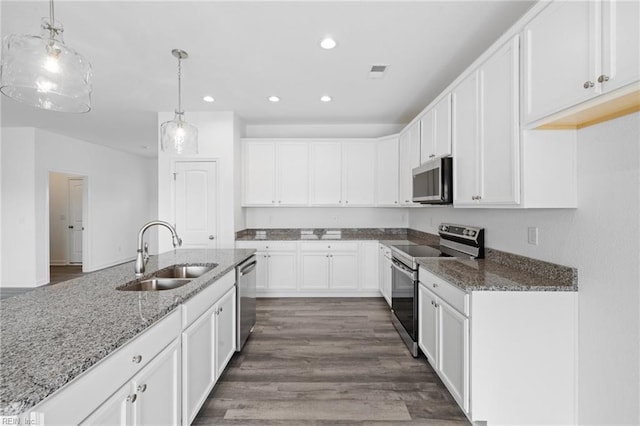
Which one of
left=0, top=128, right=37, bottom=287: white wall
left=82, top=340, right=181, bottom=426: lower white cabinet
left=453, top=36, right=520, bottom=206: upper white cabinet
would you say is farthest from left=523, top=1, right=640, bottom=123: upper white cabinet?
left=0, top=128, right=37, bottom=287: white wall

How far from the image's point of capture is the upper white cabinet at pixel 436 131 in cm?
272

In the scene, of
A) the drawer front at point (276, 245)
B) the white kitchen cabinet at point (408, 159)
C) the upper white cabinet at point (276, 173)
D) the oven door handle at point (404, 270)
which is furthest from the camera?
the upper white cabinet at point (276, 173)

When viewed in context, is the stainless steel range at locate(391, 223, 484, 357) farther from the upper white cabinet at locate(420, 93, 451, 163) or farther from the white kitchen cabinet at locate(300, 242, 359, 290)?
the white kitchen cabinet at locate(300, 242, 359, 290)

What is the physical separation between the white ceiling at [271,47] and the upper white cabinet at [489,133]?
48cm

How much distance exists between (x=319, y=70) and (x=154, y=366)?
9.22ft

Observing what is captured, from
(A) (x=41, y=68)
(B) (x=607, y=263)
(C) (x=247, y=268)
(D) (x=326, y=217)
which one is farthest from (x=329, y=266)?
(A) (x=41, y=68)

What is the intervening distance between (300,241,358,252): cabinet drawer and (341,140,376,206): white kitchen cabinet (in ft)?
2.24

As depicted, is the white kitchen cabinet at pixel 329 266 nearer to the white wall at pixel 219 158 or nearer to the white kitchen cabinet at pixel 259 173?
the white kitchen cabinet at pixel 259 173

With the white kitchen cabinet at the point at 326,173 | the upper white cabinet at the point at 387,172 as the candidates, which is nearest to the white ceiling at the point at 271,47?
the upper white cabinet at the point at 387,172

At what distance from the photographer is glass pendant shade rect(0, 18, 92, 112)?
58.1 inches

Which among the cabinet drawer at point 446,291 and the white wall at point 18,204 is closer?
the cabinet drawer at point 446,291

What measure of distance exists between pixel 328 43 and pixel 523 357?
2.63 m

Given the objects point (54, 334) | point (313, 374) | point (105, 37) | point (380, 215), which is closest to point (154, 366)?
point (54, 334)

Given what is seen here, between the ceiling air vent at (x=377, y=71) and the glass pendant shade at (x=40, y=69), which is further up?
the ceiling air vent at (x=377, y=71)
